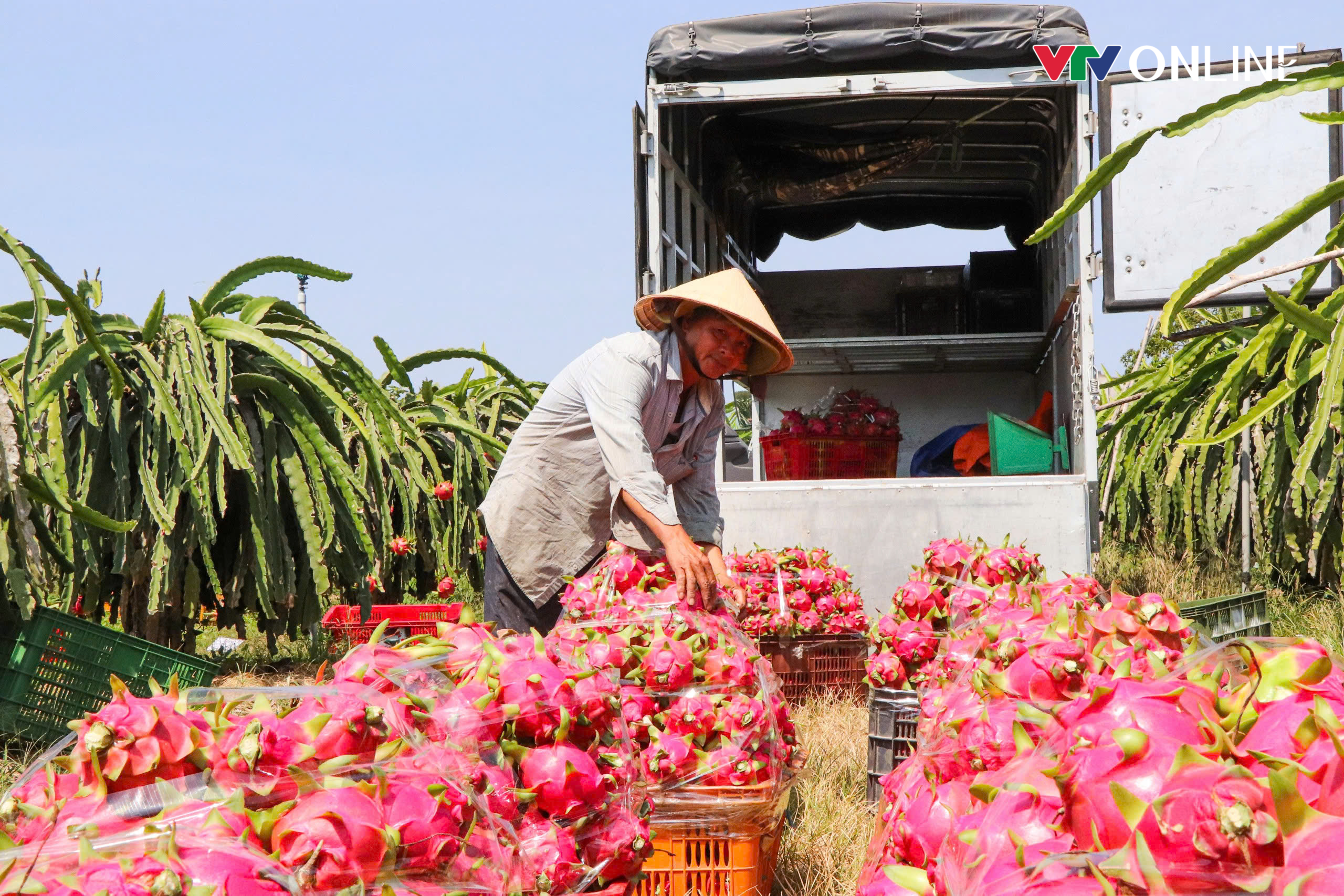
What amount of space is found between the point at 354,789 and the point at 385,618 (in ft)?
14.3

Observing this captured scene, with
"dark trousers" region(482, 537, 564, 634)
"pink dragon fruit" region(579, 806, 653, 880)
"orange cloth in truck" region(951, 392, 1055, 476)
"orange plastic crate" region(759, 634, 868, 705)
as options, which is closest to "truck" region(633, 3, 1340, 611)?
"orange cloth in truck" region(951, 392, 1055, 476)

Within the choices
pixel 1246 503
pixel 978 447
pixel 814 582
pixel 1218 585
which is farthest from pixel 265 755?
pixel 1218 585

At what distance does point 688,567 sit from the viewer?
2789 mm

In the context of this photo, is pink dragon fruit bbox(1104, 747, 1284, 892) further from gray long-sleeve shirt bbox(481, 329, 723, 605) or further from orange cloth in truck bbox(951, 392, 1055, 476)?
orange cloth in truck bbox(951, 392, 1055, 476)

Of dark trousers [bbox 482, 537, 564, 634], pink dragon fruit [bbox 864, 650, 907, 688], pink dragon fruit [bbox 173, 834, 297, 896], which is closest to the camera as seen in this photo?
pink dragon fruit [bbox 173, 834, 297, 896]

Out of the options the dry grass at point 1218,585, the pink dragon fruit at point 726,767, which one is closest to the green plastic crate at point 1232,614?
the dry grass at point 1218,585

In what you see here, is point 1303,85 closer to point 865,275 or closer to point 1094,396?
point 1094,396

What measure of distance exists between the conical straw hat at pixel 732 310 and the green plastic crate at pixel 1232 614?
1.38 meters

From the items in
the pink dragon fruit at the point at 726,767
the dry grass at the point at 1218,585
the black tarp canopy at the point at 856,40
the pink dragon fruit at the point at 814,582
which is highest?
the black tarp canopy at the point at 856,40

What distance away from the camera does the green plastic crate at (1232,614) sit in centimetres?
316

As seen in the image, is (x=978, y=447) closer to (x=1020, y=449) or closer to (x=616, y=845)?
(x=1020, y=449)

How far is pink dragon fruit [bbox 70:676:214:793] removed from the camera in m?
1.18

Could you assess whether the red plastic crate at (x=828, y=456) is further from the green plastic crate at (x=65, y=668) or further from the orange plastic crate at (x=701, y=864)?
the orange plastic crate at (x=701, y=864)

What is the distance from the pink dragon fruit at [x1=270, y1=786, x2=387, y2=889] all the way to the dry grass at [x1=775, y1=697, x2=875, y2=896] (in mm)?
1761
